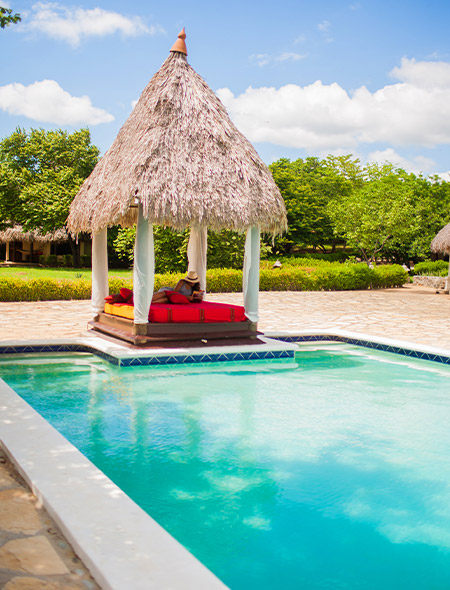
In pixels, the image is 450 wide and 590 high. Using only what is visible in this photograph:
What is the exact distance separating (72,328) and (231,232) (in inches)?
574

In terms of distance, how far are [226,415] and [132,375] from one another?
78.6 inches

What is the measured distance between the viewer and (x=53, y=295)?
16.4 meters

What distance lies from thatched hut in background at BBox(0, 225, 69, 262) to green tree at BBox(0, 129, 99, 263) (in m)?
0.98

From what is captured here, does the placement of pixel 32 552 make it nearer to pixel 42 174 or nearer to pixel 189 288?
pixel 189 288

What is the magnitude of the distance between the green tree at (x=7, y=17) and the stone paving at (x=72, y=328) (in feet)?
15.2

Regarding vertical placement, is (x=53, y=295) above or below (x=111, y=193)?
below

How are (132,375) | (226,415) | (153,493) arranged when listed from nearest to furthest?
(153,493) → (226,415) → (132,375)

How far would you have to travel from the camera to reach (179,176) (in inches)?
321

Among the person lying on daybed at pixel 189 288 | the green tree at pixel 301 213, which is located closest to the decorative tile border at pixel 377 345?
the person lying on daybed at pixel 189 288

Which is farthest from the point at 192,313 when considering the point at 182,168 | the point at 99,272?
the point at 99,272

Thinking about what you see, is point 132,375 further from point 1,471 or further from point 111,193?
point 1,471

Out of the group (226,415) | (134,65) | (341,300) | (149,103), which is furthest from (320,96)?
(226,415)

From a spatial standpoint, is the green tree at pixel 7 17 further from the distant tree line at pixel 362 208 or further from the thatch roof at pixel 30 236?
the thatch roof at pixel 30 236

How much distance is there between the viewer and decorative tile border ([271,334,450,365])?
8.82 meters
